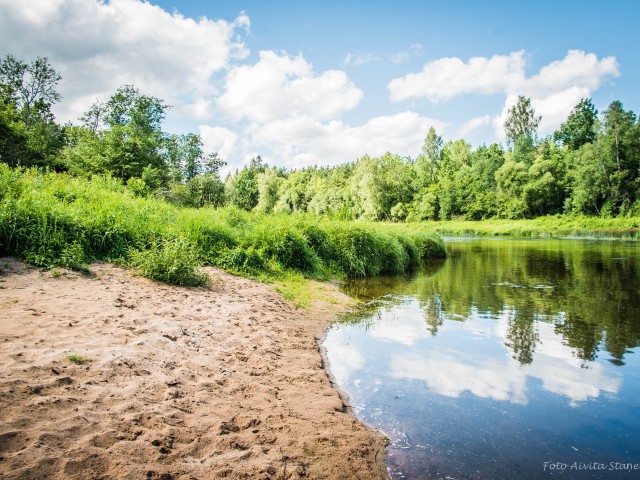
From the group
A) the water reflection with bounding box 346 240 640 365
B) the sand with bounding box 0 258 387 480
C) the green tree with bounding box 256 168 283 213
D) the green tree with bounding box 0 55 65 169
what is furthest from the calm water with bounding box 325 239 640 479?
the green tree with bounding box 256 168 283 213

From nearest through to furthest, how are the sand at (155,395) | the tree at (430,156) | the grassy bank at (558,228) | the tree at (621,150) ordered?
the sand at (155,395)
the grassy bank at (558,228)
the tree at (621,150)
the tree at (430,156)

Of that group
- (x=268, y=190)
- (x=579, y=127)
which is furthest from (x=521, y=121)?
(x=268, y=190)

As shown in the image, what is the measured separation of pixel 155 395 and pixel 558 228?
6313 cm

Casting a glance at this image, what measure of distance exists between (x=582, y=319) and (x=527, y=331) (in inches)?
87.8

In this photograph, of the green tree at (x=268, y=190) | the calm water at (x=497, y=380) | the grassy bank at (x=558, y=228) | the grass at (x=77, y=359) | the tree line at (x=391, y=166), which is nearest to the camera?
the calm water at (x=497, y=380)

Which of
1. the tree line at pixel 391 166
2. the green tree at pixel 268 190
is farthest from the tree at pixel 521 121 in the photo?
the green tree at pixel 268 190

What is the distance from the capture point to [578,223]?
2178 inches

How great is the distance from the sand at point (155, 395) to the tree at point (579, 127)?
95.3 meters

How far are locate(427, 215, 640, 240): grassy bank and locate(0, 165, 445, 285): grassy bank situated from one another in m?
41.5

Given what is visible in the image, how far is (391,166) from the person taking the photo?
86.3 m

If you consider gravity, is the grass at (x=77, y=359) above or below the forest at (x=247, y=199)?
below

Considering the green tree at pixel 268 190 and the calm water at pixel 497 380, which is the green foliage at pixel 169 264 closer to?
the calm water at pixel 497 380

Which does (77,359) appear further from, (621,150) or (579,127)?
(579,127)

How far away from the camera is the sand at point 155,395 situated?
313 cm
